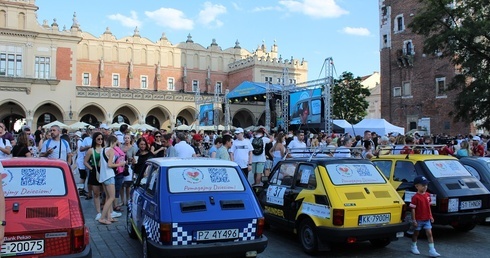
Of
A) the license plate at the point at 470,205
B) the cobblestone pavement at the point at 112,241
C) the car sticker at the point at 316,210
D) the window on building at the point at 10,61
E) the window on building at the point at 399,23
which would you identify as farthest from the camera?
the window on building at the point at 399,23

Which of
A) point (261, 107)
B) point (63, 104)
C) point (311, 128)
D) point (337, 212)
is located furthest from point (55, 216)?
point (261, 107)

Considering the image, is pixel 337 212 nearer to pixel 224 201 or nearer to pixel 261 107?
pixel 224 201

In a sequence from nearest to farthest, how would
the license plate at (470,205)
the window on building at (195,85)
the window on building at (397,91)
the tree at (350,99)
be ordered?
the license plate at (470,205)
the window on building at (397,91)
the tree at (350,99)
the window on building at (195,85)

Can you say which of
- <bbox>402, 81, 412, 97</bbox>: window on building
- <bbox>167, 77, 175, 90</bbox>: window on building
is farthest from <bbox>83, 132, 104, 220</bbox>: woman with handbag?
<bbox>167, 77, 175, 90</bbox>: window on building

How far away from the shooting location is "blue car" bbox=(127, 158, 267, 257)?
193 inches

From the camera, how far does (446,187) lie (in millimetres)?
7270

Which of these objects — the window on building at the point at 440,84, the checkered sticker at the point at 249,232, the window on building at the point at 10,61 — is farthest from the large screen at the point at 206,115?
the checkered sticker at the point at 249,232

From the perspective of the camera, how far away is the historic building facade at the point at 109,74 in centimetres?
3666

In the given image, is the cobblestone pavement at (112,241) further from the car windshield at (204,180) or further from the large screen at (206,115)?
the large screen at (206,115)

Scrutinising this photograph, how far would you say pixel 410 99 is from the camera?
39375 millimetres

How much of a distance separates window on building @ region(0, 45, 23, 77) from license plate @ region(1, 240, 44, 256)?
123ft

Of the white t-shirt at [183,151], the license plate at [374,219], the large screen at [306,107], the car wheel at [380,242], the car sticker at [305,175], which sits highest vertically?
the large screen at [306,107]

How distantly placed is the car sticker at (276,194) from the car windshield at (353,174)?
104 cm

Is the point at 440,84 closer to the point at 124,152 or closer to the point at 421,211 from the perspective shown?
the point at 124,152
